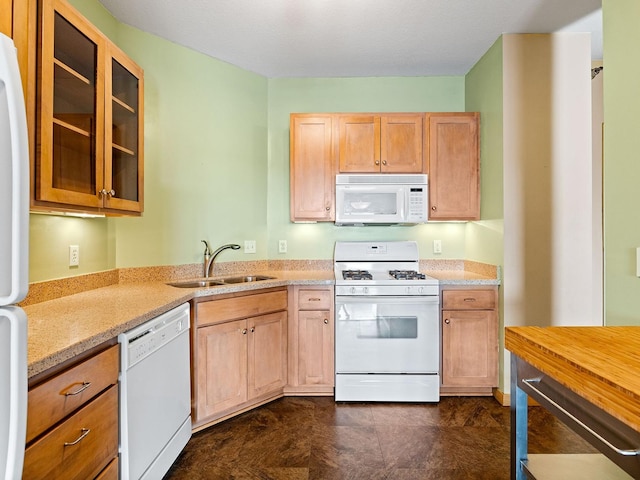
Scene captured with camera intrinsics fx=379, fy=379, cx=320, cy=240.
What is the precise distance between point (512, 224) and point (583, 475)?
6.53ft

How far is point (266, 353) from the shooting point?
8.76ft

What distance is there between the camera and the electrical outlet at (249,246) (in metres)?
3.26

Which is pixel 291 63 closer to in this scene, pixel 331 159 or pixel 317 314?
pixel 331 159

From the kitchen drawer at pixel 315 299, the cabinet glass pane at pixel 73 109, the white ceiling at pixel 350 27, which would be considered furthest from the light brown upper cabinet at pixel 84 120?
the kitchen drawer at pixel 315 299

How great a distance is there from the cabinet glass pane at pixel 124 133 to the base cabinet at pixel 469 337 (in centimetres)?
223

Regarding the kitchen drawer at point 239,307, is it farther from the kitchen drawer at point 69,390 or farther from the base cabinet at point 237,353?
the kitchen drawer at point 69,390

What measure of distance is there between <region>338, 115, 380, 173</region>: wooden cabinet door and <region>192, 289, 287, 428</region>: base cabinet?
116cm

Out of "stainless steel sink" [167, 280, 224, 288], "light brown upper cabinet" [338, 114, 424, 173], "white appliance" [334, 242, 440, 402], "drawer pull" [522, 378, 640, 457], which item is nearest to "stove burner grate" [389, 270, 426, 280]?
"white appliance" [334, 242, 440, 402]

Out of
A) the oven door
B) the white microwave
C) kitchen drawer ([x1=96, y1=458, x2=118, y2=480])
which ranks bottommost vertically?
kitchen drawer ([x1=96, y1=458, x2=118, y2=480])

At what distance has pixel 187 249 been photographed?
289 centimetres

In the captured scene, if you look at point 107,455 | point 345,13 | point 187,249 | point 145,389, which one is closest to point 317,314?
point 187,249

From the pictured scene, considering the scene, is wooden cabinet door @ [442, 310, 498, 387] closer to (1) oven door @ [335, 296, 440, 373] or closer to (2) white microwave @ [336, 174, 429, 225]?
(1) oven door @ [335, 296, 440, 373]

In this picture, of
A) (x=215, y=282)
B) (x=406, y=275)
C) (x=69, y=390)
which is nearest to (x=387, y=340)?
(x=406, y=275)

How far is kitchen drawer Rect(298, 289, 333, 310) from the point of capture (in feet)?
9.27
